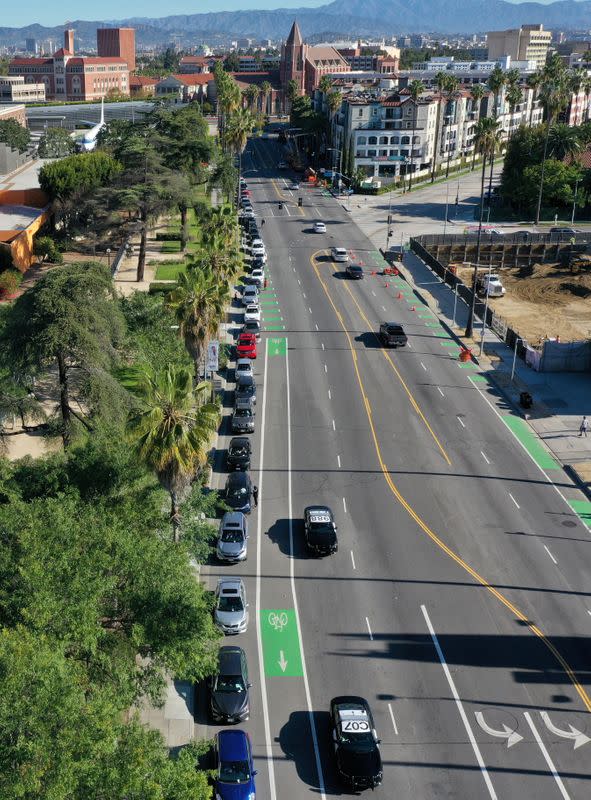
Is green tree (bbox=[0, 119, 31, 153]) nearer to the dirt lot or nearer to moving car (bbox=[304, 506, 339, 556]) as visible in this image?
the dirt lot

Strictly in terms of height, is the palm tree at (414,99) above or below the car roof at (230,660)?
above

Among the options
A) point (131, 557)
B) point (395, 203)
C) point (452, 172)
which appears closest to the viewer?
point (131, 557)

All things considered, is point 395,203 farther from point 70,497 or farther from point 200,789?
point 200,789

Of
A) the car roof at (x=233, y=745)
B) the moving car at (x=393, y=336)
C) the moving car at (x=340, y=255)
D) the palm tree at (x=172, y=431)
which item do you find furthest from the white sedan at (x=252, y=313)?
the car roof at (x=233, y=745)

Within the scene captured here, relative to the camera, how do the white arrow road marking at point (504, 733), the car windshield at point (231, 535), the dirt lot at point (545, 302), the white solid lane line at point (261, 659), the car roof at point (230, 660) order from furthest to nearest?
the dirt lot at point (545, 302) < the car windshield at point (231, 535) < the car roof at point (230, 660) < the white arrow road marking at point (504, 733) < the white solid lane line at point (261, 659)

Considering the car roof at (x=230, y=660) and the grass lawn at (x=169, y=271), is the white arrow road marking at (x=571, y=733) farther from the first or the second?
the grass lawn at (x=169, y=271)

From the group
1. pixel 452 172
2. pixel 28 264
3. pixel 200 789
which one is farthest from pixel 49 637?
pixel 452 172
